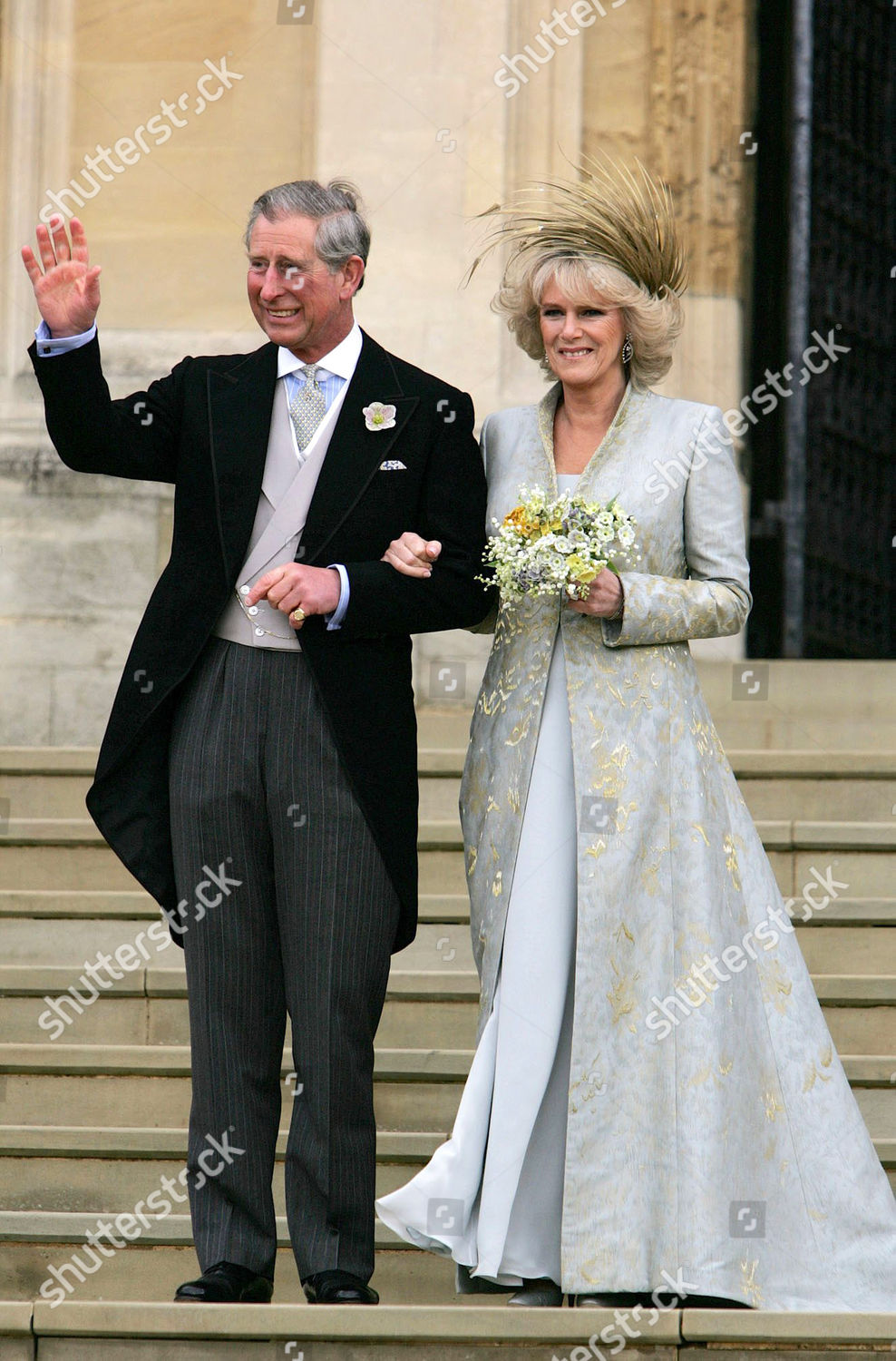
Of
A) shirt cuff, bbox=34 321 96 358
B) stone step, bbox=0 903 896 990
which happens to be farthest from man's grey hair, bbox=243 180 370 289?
stone step, bbox=0 903 896 990

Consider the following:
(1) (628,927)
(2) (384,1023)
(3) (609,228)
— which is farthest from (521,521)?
(2) (384,1023)

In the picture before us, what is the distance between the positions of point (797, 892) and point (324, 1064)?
2.48 meters

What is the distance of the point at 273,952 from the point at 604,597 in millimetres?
885

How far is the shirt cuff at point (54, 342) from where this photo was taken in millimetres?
3465

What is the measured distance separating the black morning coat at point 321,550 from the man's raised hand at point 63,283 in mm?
58

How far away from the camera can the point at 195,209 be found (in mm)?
8242

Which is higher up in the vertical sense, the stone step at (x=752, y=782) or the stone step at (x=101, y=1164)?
the stone step at (x=752, y=782)

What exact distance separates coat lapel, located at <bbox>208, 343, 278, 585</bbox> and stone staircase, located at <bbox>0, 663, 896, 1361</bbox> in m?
1.34

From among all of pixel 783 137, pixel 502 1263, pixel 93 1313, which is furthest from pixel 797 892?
pixel 783 137

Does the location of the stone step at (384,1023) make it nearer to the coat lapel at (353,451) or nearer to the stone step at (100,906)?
the stone step at (100,906)

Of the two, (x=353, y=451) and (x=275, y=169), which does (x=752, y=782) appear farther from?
(x=275, y=169)

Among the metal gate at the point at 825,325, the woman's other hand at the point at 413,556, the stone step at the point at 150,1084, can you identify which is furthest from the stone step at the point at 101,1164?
the metal gate at the point at 825,325

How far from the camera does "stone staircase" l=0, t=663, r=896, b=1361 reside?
323 centimetres

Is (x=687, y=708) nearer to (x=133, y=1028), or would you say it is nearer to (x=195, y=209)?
(x=133, y=1028)
